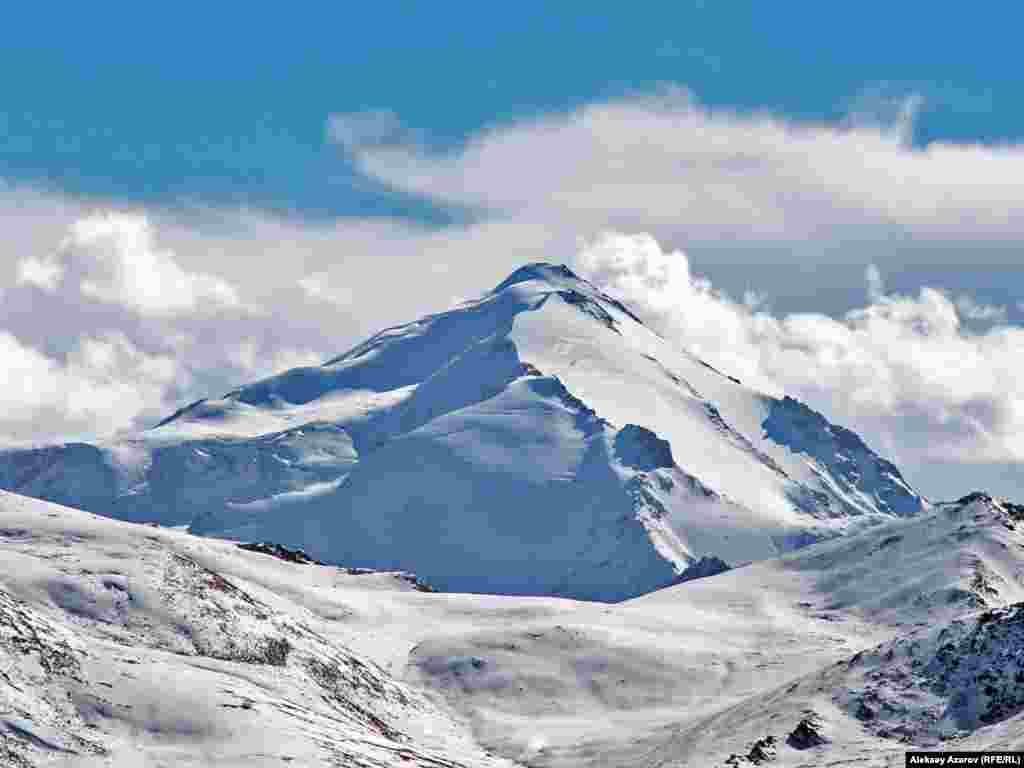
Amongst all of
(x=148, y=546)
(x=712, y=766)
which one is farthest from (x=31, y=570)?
(x=712, y=766)

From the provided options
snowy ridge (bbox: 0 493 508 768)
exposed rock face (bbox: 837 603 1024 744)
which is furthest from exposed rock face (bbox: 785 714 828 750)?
snowy ridge (bbox: 0 493 508 768)

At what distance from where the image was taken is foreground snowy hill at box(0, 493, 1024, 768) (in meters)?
112

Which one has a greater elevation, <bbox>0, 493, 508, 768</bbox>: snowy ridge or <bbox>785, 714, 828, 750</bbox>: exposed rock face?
<bbox>0, 493, 508, 768</bbox>: snowy ridge

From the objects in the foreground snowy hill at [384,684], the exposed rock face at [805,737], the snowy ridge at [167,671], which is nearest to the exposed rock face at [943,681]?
the foreground snowy hill at [384,684]

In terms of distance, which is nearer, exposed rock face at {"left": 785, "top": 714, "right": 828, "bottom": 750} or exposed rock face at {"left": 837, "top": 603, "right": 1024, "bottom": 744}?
exposed rock face at {"left": 785, "top": 714, "right": 828, "bottom": 750}

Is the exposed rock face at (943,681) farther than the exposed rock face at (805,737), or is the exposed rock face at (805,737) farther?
the exposed rock face at (943,681)

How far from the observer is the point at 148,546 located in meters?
168

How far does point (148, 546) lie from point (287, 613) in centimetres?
1714

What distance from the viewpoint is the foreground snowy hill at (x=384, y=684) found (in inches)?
4400

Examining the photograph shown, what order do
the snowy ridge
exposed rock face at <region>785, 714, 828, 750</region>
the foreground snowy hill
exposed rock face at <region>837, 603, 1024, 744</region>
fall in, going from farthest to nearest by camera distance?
exposed rock face at <region>837, 603, 1024, 744</region>, exposed rock face at <region>785, 714, 828, 750</region>, the foreground snowy hill, the snowy ridge

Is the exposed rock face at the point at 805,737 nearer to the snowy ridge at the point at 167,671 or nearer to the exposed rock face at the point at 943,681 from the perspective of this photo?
the exposed rock face at the point at 943,681

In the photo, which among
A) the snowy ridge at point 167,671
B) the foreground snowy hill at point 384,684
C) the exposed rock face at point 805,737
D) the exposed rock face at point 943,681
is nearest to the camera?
the snowy ridge at point 167,671

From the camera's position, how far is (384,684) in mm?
165375

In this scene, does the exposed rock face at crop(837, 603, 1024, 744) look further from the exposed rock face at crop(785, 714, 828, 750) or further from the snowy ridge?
the snowy ridge
